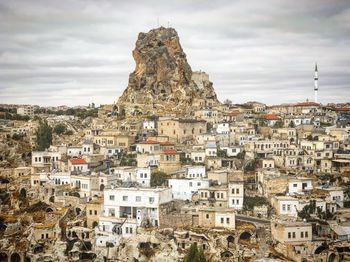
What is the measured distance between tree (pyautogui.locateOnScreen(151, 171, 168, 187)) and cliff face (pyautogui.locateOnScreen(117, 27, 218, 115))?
3342 centimetres

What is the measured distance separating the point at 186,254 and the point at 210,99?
5488 cm

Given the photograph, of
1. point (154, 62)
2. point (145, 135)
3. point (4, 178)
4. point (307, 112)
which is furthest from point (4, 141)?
point (307, 112)

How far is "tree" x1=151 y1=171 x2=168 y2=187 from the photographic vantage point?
53.1 meters

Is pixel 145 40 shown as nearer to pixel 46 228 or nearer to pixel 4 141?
pixel 4 141

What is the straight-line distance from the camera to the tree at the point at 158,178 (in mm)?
53062

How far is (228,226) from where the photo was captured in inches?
1757

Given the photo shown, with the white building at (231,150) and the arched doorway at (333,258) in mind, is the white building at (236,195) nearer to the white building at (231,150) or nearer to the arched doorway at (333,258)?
the arched doorway at (333,258)

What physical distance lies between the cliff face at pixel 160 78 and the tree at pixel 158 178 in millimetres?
33419

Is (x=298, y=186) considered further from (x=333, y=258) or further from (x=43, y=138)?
(x=43, y=138)

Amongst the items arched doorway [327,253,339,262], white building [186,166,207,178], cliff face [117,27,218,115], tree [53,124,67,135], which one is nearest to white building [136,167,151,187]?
white building [186,166,207,178]

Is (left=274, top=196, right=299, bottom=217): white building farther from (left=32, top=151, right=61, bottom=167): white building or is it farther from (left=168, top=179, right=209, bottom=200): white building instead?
(left=32, top=151, right=61, bottom=167): white building

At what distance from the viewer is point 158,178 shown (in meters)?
53.5

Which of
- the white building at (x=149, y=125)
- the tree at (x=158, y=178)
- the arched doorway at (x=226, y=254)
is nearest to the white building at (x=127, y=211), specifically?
the tree at (x=158, y=178)

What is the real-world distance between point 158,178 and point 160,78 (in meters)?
39.3
